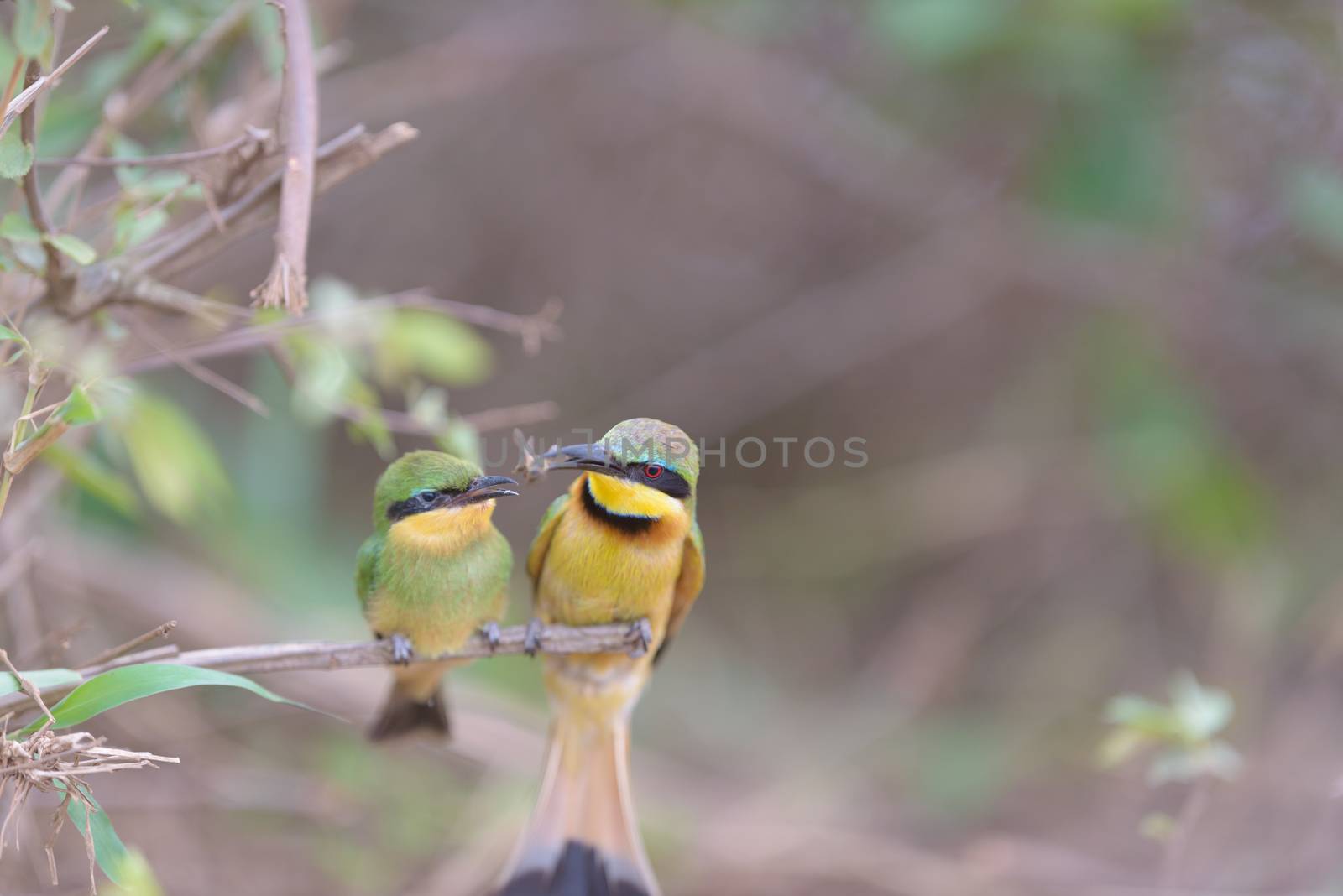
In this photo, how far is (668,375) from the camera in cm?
604

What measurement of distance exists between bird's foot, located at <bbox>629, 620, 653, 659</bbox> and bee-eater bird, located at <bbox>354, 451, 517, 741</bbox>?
1.00 feet

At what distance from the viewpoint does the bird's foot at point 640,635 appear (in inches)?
102

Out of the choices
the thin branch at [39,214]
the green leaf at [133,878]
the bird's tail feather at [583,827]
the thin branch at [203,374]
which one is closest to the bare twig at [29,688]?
the green leaf at [133,878]

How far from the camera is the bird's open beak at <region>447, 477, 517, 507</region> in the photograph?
7.55 feet

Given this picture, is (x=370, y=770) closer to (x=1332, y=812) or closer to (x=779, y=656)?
(x=779, y=656)

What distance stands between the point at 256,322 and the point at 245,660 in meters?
0.81

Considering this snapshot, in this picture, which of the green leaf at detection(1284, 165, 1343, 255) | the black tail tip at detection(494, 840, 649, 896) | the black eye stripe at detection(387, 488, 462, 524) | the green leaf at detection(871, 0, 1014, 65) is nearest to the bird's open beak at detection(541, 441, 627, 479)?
the black eye stripe at detection(387, 488, 462, 524)

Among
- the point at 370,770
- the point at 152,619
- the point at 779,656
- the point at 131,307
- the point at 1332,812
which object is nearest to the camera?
the point at 131,307

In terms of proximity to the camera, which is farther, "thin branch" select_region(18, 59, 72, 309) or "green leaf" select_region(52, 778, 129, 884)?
"thin branch" select_region(18, 59, 72, 309)

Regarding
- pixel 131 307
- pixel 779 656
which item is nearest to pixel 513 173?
pixel 779 656

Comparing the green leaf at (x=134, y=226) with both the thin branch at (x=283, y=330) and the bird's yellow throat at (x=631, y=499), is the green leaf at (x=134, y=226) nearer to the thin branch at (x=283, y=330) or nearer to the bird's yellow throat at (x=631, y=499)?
the thin branch at (x=283, y=330)

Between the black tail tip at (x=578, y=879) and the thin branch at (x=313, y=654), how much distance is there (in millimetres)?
756

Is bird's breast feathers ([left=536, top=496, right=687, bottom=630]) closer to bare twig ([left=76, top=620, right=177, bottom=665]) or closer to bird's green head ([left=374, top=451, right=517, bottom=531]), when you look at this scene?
bird's green head ([left=374, top=451, right=517, bottom=531])

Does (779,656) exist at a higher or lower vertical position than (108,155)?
higher
